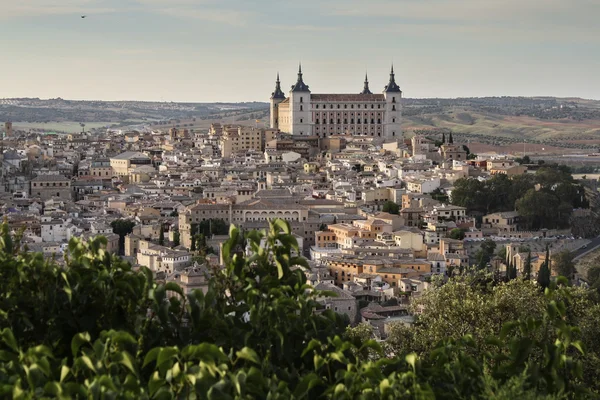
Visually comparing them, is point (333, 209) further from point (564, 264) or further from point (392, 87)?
point (392, 87)

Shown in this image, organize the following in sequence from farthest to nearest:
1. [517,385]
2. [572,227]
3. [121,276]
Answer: [572,227], [121,276], [517,385]

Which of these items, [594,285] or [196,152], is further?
[196,152]

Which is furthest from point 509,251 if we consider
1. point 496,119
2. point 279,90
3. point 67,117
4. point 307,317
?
point 67,117

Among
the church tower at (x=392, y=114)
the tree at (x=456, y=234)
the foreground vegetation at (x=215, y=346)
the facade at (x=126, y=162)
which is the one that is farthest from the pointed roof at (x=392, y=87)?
the foreground vegetation at (x=215, y=346)

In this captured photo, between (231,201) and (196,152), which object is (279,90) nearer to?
(196,152)

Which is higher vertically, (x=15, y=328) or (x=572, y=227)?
(x=15, y=328)

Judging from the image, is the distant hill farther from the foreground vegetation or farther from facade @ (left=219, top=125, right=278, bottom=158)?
the foreground vegetation

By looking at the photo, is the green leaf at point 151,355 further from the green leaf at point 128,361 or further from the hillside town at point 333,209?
the hillside town at point 333,209

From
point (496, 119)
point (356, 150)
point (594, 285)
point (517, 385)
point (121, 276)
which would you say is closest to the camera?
point (517, 385)
